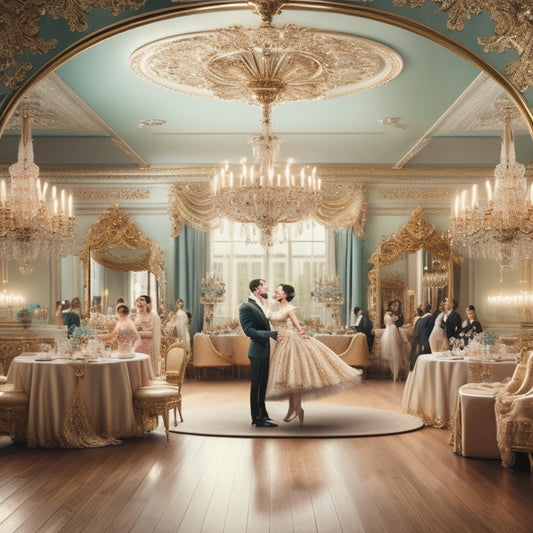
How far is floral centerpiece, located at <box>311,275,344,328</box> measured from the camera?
48.5 ft

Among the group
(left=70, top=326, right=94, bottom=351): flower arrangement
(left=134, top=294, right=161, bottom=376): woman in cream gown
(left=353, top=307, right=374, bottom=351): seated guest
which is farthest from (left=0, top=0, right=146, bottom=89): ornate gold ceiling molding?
(left=353, top=307, right=374, bottom=351): seated guest

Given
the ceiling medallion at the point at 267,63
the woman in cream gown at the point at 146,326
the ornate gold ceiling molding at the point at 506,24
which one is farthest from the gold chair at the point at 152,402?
the ornate gold ceiling molding at the point at 506,24

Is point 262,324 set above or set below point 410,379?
above

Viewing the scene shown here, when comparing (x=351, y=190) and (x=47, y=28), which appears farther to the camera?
(x=351, y=190)

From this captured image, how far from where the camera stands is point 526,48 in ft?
18.7

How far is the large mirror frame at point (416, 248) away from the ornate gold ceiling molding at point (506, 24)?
9013 mm

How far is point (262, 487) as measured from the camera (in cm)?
603

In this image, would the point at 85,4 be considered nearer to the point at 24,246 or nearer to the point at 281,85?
the point at 281,85

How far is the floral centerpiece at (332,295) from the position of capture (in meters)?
14.8

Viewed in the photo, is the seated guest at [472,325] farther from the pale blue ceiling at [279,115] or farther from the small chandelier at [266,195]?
the small chandelier at [266,195]

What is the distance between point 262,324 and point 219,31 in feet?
10.7

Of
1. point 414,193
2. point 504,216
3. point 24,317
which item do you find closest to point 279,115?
point 504,216

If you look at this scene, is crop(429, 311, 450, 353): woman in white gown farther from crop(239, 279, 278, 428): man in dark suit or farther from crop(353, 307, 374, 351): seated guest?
crop(239, 279, 278, 428): man in dark suit

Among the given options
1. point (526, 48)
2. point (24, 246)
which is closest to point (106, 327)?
point (24, 246)
